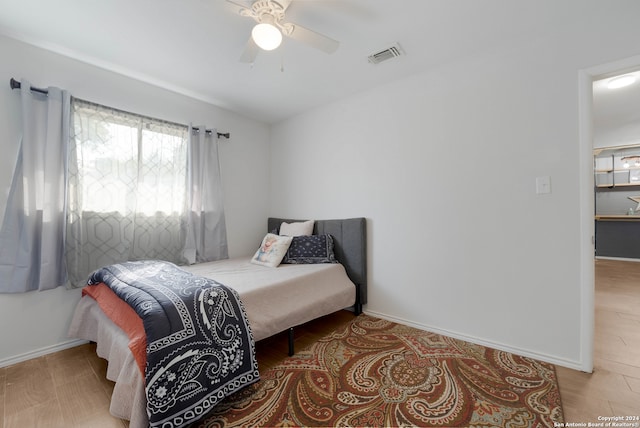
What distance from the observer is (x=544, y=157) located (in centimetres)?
194

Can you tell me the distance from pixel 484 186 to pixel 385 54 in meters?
1.37

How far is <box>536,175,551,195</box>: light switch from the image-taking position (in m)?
1.92

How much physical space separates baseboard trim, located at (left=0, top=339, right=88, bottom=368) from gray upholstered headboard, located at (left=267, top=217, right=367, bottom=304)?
249 centimetres

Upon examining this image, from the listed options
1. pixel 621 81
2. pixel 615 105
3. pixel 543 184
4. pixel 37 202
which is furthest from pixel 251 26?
pixel 615 105

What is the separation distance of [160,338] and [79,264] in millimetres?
1512

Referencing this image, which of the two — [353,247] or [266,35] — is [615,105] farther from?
[266,35]

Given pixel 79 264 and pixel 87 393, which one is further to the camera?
pixel 79 264

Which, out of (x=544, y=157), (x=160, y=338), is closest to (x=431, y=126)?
(x=544, y=157)

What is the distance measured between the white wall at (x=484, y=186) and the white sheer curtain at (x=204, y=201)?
1.46m

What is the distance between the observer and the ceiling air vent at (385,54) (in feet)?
7.01

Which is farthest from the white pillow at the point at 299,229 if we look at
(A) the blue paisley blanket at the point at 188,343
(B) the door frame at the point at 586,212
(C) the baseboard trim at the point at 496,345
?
(B) the door frame at the point at 586,212

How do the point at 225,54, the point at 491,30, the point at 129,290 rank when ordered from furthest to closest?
the point at 225,54 → the point at 491,30 → the point at 129,290

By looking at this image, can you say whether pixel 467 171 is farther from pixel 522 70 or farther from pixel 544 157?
pixel 522 70

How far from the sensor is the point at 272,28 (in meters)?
1.49
